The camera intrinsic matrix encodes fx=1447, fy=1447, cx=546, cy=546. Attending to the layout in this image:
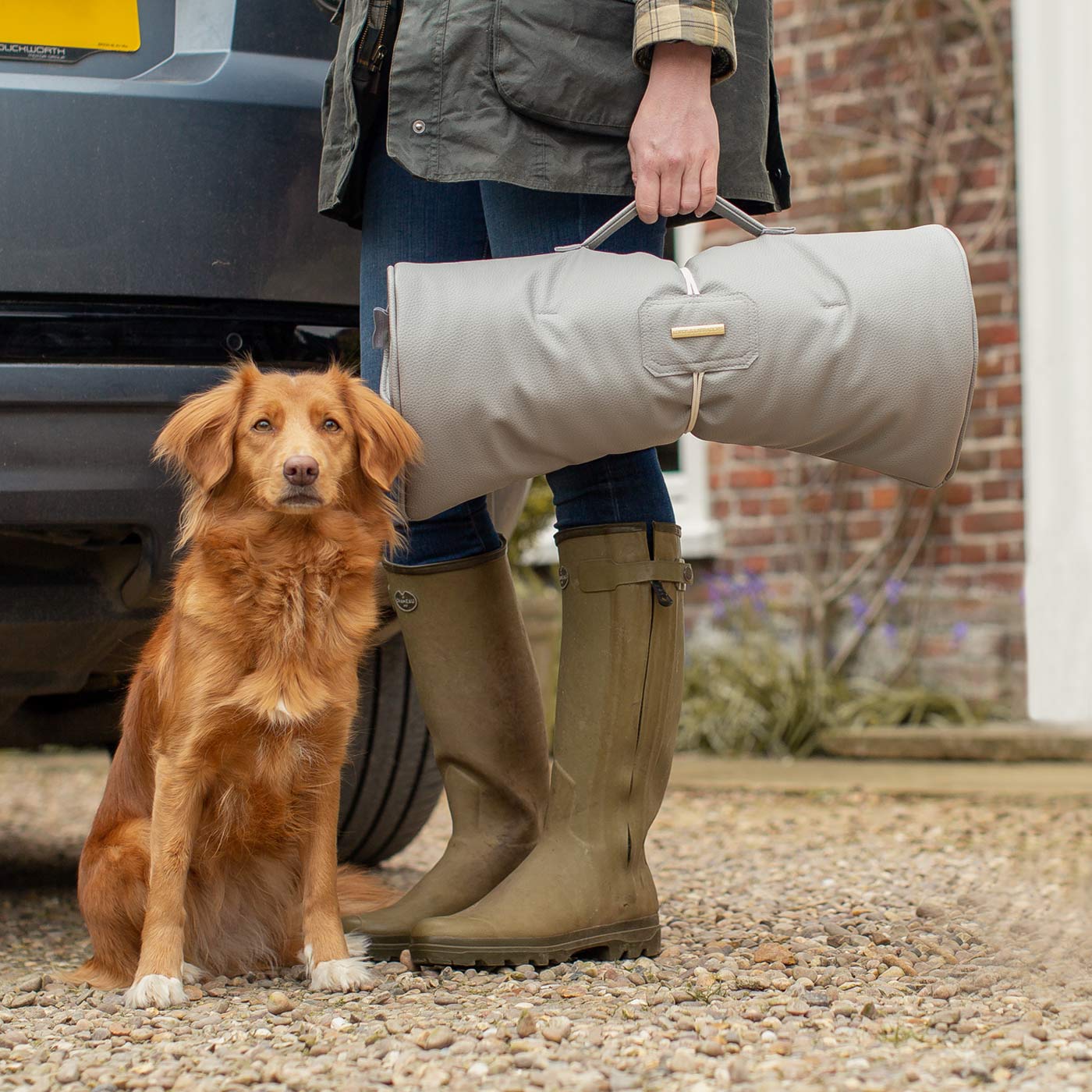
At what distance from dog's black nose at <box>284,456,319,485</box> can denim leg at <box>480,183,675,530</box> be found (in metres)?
0.40

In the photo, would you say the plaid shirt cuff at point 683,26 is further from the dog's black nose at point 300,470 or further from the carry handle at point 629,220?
the dog's black nose at point 300,470

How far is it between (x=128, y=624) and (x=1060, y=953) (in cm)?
164

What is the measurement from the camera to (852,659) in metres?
5.52

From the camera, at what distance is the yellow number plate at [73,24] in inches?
89.5

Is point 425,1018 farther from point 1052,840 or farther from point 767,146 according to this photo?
point 1052,840

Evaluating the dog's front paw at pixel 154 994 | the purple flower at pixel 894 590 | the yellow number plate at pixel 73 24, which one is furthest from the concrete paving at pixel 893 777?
the yellow number plate at pixel 73 24

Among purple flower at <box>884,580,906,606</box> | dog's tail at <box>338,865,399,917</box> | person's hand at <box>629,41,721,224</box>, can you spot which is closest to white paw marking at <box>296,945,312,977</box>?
dog's tail at <box>338,865,399,917</box>

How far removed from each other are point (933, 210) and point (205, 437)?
3.98 metres

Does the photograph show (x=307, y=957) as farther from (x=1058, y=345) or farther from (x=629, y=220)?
(x=1058, y=345)

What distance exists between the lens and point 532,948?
2.16 m

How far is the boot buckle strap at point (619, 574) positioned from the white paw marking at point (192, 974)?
834mm

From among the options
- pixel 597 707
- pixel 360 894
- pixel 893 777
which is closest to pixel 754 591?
pixel 893 777

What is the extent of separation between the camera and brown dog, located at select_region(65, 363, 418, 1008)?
6.91ft

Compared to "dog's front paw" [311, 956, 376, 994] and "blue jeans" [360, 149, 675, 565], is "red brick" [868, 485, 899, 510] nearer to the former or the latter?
"blue jeans" [360, 149, 675, 565]
